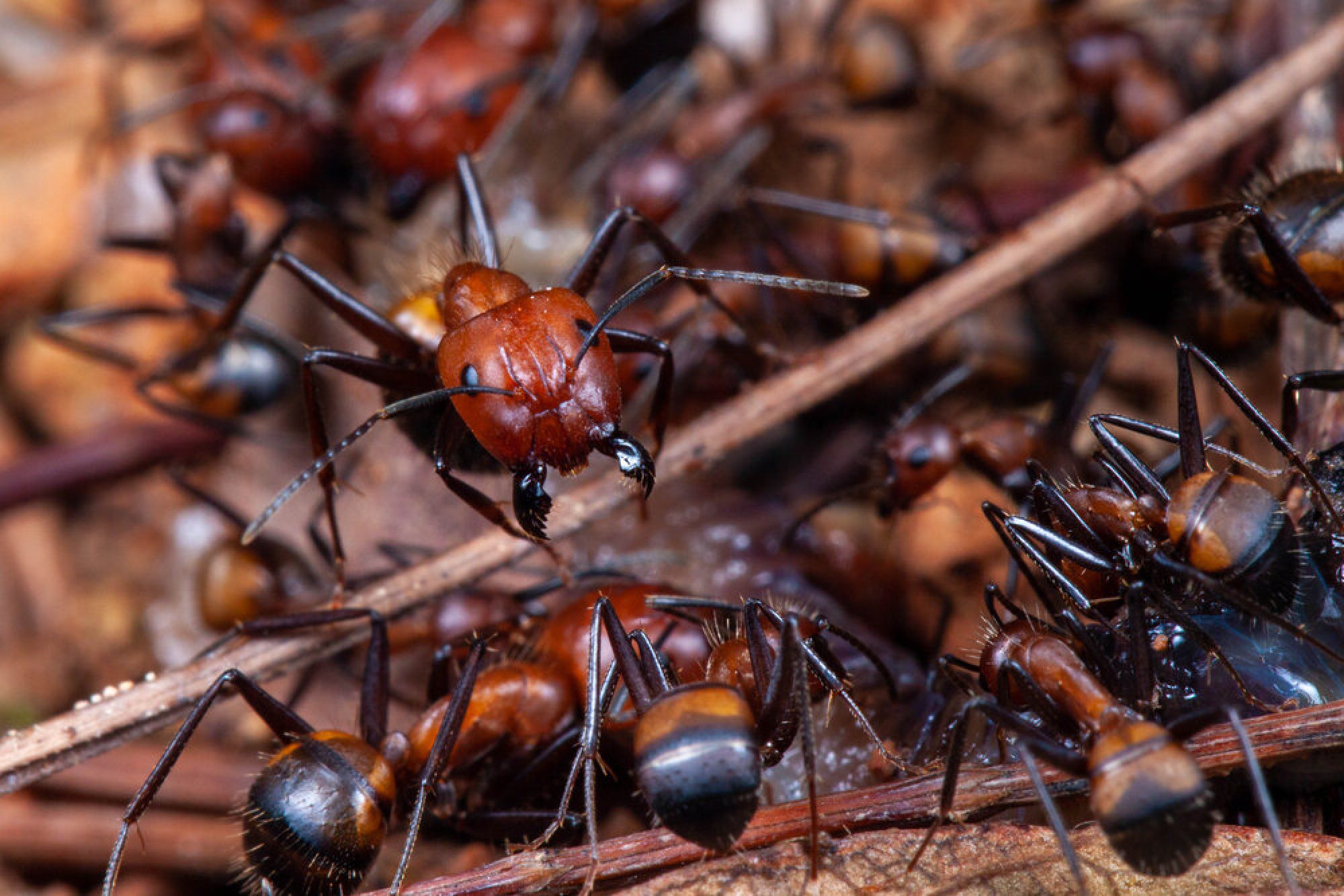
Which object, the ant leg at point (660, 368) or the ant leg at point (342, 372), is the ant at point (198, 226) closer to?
the ant leg at point (342, 372)

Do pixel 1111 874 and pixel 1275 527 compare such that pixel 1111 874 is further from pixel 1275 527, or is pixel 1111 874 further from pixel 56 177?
pixel 56 177

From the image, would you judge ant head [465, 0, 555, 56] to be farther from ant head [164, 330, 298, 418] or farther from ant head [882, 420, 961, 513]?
ant head [882, 420, 961, 513]

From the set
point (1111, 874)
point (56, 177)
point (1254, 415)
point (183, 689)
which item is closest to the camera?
point (1111, 874)

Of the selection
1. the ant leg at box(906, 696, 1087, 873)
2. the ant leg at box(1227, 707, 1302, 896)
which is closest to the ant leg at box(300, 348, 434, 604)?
the ant leg at box(906, 696, 1087, 873)

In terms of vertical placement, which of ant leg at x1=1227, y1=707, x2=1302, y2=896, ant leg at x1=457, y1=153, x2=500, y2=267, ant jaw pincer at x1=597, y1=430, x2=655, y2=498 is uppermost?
ant leg at x1=457, y1=153, x2=500, y2=267

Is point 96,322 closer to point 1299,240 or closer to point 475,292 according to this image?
point 475,292

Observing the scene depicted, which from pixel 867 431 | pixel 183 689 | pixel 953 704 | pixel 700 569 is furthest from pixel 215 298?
pixel 953 704

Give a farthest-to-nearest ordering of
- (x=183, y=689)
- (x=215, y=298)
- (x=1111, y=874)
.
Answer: (x=215, y=298)
(x=183, y=689)
(x=1111, y=874)

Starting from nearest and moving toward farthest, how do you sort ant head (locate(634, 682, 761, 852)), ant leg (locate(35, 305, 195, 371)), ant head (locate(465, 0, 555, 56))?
ant head (locate(634, 682, 761, 852))
ant leg (locate(35, 305, 195, 371))
ant head (locate(465, 0, 555, 56))
